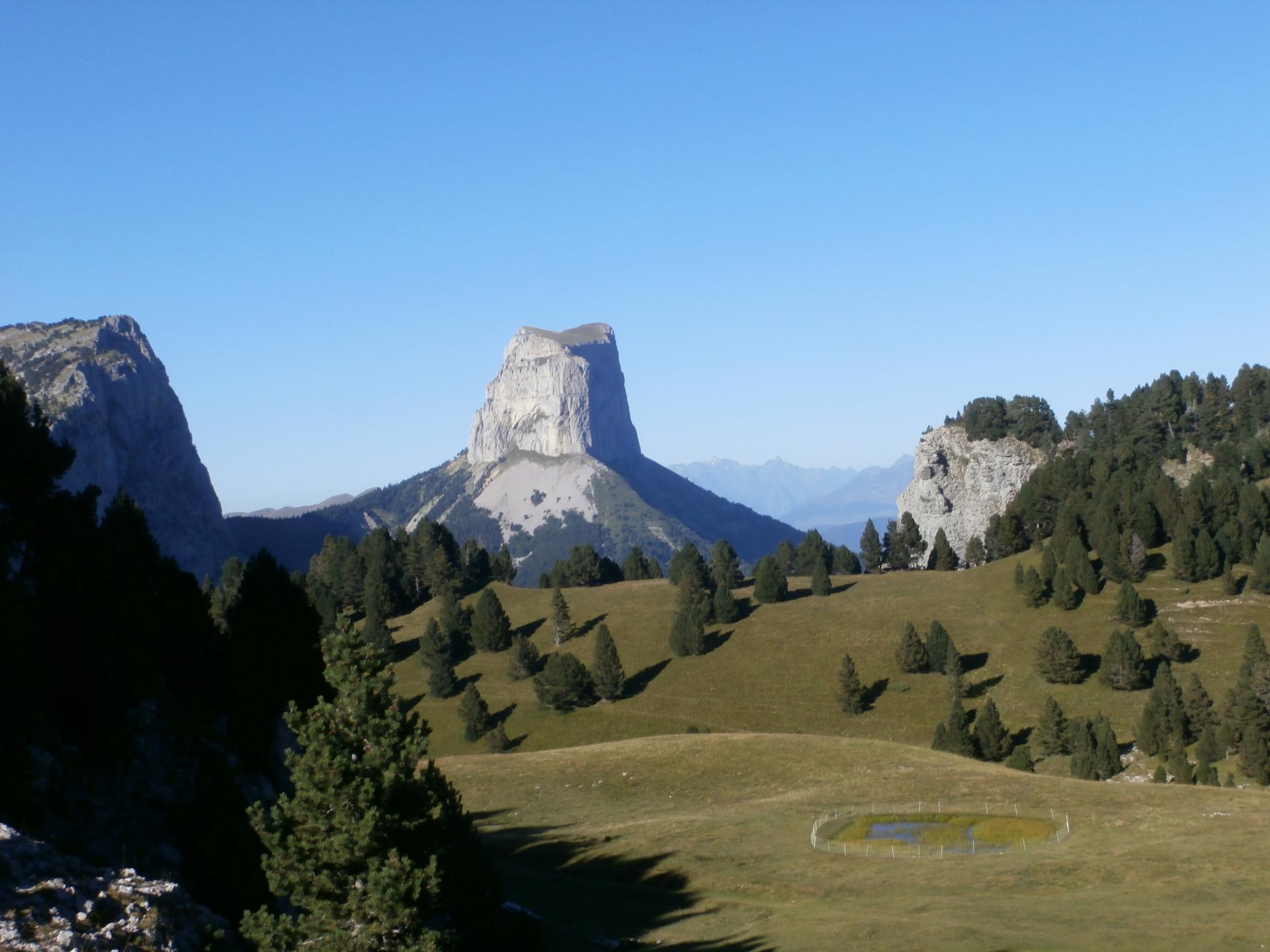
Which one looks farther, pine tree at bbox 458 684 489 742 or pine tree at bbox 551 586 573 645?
pine tree at bbox 551 586 573 645

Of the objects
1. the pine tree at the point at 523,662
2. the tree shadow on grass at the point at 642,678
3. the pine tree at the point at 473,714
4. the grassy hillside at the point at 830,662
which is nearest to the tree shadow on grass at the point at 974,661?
the grassy hillside at the point at 830,662

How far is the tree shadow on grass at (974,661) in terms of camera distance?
380 ft

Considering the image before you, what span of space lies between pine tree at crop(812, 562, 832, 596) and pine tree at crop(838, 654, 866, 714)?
3305 centimetres

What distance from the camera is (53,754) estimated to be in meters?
32.4

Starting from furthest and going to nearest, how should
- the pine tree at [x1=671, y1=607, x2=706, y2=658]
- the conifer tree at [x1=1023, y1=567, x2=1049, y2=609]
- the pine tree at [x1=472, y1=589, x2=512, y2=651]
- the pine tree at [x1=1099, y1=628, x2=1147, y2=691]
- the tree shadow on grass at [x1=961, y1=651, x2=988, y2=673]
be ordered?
the pine tree at [x1=472, y1=589, x2=512, y2=651] → the pine tree at [x1=671, y1=607, x2=706, y2=658] → the conifer tree at [x1=1023, y1=567, x2=1049, y2=609] → the tree shadow on grass at [x1=961, y1=651, x2=988, y2=673] → the pine tree at [x1=1099, y1=628, x2=1147, y2=691]

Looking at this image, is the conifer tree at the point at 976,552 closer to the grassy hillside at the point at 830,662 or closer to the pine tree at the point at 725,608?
the grassy hillside at the point at 830,662

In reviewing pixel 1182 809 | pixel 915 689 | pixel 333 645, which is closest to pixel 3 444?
pixel 333 645

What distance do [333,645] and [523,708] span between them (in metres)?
93.6

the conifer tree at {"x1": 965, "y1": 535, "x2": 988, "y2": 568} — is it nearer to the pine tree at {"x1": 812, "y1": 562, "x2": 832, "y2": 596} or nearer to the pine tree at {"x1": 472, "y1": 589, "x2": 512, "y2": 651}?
the pine tree at {"x1": 812, "y1": 562, "x2": 832, "y2": 596}

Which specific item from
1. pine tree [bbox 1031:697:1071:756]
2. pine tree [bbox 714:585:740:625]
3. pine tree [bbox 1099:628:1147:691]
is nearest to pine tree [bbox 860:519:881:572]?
pine tree [bbox 714:585:740:625]

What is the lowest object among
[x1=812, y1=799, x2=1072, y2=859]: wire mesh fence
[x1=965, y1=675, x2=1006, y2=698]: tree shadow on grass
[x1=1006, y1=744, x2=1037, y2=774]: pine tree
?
[x1=1006, y1=744, x2=1037, y2=774]: pine tree

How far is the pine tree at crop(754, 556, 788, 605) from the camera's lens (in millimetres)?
142250

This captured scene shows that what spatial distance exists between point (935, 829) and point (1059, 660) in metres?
61.1

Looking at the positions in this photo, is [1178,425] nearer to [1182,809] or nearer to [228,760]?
[1182,809]
